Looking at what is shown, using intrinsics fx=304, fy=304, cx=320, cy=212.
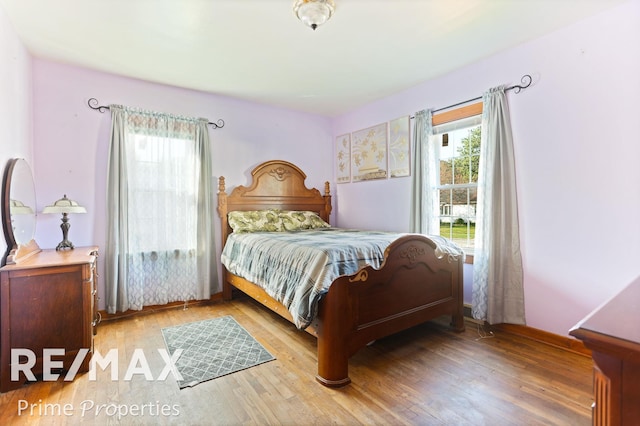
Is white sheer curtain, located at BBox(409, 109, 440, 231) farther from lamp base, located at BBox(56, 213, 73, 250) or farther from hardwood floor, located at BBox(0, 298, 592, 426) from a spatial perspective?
lamp base, located at BBox(56, 213, 73, 250)

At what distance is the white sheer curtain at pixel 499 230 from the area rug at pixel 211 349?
201 centimetres

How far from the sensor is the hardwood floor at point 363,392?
5.46 feet

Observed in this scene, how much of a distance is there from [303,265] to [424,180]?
1.85m

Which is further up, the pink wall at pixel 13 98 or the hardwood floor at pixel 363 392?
the pink wall at pixel 13 98

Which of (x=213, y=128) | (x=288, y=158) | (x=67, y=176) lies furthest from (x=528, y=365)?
(x=67, y=176)

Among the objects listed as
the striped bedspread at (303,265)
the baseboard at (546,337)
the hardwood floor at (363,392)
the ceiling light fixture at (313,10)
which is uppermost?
the ceiling light fixture at (313,10)

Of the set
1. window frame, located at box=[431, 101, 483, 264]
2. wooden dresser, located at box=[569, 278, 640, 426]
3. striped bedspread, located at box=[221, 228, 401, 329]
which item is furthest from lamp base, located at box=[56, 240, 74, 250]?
window frame, located at box=[431, 101, 483, 264]

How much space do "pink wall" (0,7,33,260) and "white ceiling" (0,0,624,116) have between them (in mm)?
147

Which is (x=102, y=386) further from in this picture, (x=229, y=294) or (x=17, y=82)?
(x=17, y=82)

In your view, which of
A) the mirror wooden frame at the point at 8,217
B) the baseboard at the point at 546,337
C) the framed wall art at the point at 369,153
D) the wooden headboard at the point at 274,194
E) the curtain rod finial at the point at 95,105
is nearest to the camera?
the mirror wooden frame at the point at 8,217

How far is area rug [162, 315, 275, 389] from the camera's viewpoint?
6.99ft

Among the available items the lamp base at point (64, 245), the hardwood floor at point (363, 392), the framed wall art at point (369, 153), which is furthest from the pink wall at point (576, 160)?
the lamp base at point (64, 245)

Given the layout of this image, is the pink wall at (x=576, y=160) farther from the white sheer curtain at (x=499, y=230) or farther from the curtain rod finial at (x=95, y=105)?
the curtain rod finial at (x=95, y=105)

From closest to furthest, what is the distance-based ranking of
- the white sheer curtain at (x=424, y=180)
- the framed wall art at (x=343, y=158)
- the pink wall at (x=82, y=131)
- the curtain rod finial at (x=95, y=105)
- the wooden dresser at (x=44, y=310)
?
the wooden dresser at (x=44, y=310)
the pink wall at (x=82, y=131)
the curtain rod finial at (x=95, y=105)
the white sheer curtain at (x=424, y=180)
the framed wall art at (x=343, y=158)
